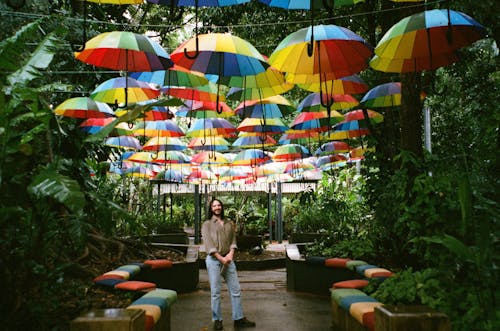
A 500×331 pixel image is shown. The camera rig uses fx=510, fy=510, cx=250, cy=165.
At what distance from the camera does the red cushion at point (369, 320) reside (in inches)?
173

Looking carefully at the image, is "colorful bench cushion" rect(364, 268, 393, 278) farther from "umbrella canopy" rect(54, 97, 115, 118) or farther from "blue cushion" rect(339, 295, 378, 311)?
"umbrella canopy" rect(54, 97, 115, 118)

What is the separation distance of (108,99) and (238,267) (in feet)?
25.0

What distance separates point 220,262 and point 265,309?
190cm

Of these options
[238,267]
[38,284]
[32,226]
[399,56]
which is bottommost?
[238,267]

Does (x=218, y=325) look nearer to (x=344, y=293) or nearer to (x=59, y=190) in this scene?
(x=344, y=293)

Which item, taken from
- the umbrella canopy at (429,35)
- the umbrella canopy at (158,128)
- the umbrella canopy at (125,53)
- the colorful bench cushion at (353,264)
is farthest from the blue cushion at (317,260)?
the umbrella canopy at (158,128)

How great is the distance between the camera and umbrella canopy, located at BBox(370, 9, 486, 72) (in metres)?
5.23

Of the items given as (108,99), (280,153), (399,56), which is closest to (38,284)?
(399,56)

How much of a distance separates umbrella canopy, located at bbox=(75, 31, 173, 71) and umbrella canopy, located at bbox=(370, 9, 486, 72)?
8.83 feet

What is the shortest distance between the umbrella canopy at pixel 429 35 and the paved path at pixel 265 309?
373 cm

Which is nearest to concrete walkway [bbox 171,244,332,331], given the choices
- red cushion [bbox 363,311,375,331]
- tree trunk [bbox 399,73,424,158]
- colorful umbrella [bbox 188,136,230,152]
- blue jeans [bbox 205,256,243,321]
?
blue jeans [bbox 205,256,243,321]

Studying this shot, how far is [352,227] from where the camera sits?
12.2 m

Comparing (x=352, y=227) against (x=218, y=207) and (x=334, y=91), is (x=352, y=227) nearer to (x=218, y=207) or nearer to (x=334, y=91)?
(x=334, y=91)

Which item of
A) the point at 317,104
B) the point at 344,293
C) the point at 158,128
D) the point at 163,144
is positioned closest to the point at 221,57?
the point at 317,104
